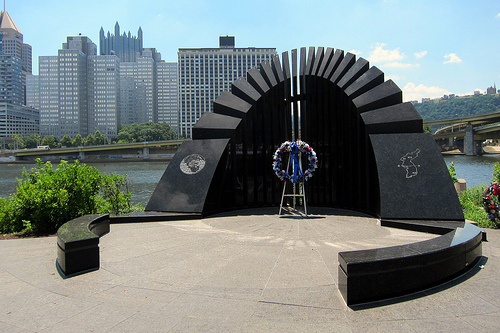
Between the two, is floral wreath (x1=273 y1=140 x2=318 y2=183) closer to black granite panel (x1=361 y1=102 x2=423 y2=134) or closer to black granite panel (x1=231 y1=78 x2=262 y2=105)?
black granite panel (x1=361 y1=102 x2=423 y2=134)

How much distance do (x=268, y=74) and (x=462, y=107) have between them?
187m

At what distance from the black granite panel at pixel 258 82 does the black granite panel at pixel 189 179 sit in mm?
2506

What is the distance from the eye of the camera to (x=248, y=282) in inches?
190

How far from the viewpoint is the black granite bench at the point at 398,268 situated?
411 cm

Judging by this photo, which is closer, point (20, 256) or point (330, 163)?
point (20, 256)

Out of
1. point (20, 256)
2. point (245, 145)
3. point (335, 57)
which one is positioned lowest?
point (20, 256)

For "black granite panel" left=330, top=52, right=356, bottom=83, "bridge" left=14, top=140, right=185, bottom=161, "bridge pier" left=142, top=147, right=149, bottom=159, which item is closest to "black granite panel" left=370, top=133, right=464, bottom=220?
"black granite panel" left=330, top=52, right=356, bottom=83

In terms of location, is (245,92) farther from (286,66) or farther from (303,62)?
(303,62)

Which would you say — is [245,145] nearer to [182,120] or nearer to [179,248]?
[179,248]

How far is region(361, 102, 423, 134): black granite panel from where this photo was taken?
9.59m

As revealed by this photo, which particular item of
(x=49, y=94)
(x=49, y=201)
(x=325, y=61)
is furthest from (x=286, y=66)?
(x=49, y=94)

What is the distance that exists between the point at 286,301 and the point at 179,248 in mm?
2994

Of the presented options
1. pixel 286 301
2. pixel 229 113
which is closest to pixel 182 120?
pixel 229 113

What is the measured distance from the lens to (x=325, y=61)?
12.1m
